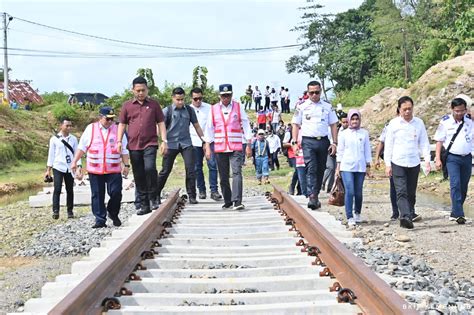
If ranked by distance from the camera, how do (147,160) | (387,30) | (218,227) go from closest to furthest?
(218,227) → (147,160) → (387,30)

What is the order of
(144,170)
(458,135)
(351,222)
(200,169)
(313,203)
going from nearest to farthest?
(144,170)
(458,135)
(313,203)
(351,222)
(200,169)

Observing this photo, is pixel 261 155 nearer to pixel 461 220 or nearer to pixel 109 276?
pixel 461 220

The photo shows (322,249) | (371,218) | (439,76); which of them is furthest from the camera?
(439,76)

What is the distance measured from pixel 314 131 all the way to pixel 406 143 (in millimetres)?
1299

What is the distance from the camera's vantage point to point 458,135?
9.13m

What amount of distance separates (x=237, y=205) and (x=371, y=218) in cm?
285

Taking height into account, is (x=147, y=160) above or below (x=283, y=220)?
above

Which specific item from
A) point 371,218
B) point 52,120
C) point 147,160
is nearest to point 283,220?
point 147,160

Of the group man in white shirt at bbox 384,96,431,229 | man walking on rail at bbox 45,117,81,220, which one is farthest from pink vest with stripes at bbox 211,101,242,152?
man walking on rail at bbox 45,117,81,220

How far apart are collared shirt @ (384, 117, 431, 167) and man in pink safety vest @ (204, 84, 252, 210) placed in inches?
79.9

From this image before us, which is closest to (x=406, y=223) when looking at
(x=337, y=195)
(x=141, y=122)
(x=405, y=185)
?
(x=405, y=185)

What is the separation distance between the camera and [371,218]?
10812mm

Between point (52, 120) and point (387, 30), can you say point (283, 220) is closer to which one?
point (52, 120)

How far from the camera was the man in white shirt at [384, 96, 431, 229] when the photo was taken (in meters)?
8.79
